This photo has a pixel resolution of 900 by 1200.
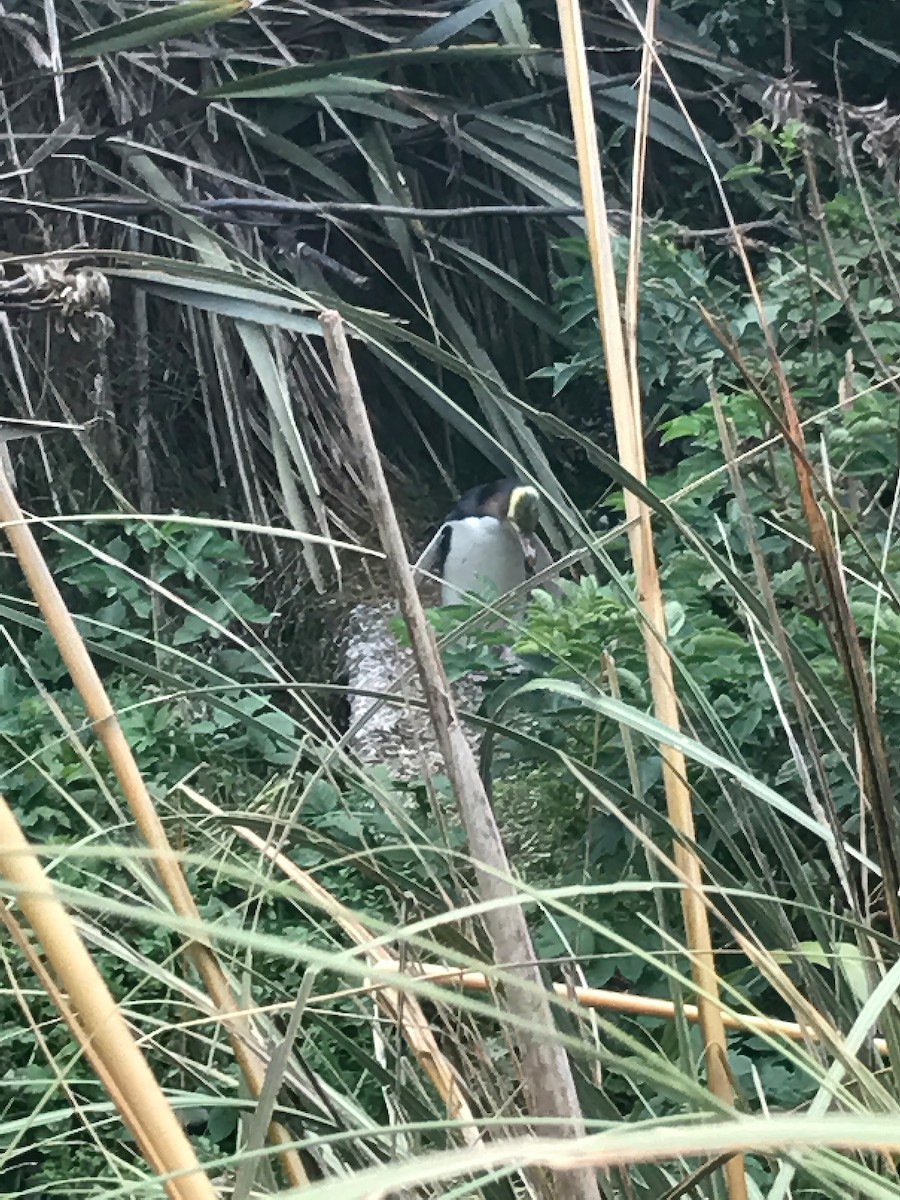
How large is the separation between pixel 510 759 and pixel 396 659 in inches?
28.5

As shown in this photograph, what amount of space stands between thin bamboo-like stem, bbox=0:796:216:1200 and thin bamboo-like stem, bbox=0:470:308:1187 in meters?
0.05

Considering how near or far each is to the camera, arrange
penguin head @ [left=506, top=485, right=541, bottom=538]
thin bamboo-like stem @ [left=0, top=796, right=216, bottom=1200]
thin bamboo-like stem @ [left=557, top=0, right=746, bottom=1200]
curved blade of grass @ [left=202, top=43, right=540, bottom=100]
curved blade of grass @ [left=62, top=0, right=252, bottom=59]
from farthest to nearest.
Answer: penguin head @ [left=506, top=485, right=541, bottom=538]
curved blade of grass @ [left=202, top=43, right=540, bottom=100]
curved blade of grass @ [left=62, top=0, right=252, bottom=59]
thin bamboo-like stem @ [left=557, top=0, right=746, bottom=1200]
thin bamboo-like stem @ [left=0, top=796, right=216, bottom=1200]

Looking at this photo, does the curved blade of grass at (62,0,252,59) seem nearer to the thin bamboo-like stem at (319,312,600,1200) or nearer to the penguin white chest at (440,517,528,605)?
the penguin white chest at (440,517,528,605)

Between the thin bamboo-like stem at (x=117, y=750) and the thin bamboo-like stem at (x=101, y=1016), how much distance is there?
0.16 ft

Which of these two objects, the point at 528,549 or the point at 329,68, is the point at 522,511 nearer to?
the point at 528,549

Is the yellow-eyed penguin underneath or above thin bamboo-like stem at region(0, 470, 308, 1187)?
underneath

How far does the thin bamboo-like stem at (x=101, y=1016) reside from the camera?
210mm

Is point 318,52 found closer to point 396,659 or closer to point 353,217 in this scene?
point 353,217

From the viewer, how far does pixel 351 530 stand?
2.04m

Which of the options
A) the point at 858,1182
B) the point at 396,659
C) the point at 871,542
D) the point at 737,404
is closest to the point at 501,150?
the point at 396,659

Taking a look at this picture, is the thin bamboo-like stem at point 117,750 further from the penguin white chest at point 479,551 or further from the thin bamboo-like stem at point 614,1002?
the penguin white chest at point 479,551

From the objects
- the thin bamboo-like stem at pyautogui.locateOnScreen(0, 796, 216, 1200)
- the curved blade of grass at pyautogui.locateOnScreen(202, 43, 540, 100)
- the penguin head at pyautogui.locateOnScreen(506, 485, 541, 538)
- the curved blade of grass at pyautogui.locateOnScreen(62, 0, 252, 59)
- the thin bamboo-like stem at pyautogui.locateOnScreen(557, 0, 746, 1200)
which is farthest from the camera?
the penguin head at pyautogui.locateOnScreen(506, 485, 541, 538)

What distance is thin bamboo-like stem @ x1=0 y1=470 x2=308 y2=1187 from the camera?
0.99 ft

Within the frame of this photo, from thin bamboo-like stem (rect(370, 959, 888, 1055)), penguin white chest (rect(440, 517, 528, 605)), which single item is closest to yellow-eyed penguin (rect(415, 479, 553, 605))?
penguin white chest (rect(440, 517, 528, 605))
